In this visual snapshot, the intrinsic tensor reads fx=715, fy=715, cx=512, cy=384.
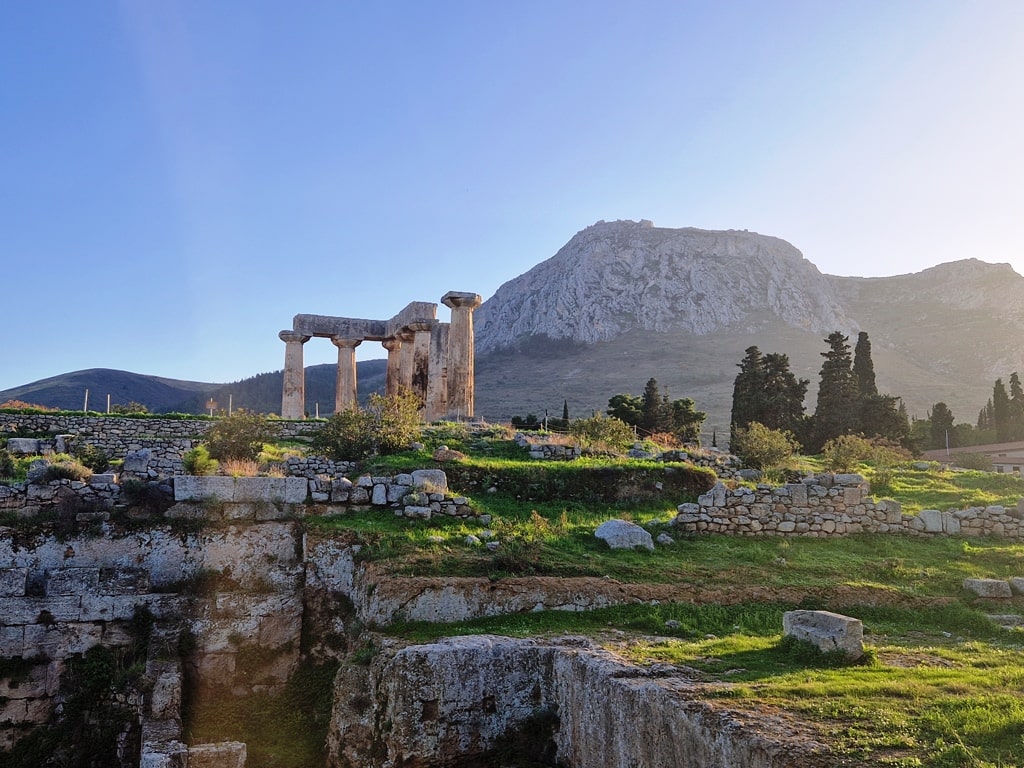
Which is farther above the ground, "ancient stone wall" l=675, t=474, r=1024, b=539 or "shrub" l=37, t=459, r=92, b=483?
"shrub" l=37, t=459, r=92, b=483

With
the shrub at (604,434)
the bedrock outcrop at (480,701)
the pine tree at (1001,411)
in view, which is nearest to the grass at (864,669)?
the bedrock outcrop at (480,701)

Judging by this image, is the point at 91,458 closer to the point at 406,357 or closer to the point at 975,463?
the point at 406,357

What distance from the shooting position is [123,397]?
87.9 m

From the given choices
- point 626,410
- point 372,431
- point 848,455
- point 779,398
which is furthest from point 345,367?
point 779,398

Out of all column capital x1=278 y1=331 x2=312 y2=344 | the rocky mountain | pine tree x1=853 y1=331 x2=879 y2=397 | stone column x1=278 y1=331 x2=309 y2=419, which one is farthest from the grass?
the rocky mountain

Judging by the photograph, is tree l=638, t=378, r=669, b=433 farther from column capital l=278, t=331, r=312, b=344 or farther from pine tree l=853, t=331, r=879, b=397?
column capital l=278, t=331, r=312, b=344

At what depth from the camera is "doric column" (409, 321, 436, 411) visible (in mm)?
34000

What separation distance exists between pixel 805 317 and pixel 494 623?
163 meters

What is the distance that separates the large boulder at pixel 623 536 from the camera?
13695 millimetres

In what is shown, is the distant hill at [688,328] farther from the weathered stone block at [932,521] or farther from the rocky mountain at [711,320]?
the weathered stone block at [932,521]

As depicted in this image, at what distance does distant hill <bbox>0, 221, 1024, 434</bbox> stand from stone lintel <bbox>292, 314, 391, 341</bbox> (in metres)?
49.4

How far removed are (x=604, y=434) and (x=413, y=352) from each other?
12.7m

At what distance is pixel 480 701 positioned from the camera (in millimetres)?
9156

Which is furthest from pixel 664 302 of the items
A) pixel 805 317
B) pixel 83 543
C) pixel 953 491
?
pixel 83 543
